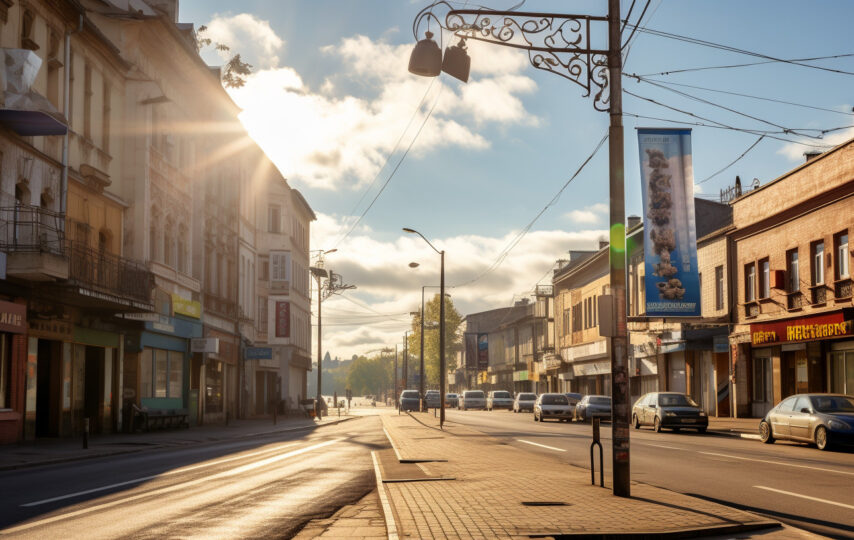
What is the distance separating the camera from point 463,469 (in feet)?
48.6

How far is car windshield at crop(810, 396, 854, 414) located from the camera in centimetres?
2319

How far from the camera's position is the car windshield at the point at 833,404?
2319 centimetres

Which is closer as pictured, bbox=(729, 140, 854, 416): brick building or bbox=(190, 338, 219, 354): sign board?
bbox=(729, 140, 854, 416): brick building

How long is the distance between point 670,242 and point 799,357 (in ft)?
21.7

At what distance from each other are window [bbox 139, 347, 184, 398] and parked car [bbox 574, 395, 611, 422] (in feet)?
59.3

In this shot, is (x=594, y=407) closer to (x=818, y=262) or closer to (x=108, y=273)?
(x=818, y=262)

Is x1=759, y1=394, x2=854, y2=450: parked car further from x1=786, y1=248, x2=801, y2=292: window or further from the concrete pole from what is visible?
the concrete pole

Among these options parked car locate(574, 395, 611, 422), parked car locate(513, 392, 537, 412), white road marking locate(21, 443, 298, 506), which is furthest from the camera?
parked car locate(513, 392, 537, 412)

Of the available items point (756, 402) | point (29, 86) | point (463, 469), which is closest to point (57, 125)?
point (29, 86)

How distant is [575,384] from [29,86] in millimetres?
55654

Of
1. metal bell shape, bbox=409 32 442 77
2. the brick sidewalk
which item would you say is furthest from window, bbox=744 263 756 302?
metal bell shape, bbox=409 32 442 77

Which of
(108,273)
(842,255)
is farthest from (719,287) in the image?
(108,273)

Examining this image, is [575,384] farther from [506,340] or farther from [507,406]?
[506,340]

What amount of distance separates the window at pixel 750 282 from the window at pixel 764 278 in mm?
615
